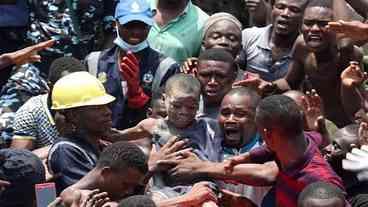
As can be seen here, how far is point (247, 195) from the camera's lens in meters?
7.71

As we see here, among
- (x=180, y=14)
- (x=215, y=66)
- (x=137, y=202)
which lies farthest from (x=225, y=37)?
(x=137, y=202)

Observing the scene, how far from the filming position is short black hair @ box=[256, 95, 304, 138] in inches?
284

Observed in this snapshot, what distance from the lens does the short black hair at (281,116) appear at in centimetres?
722

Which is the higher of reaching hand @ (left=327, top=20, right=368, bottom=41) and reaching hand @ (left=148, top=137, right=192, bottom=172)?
reaching hand @ (left=327, top=20, right=368, bottom=41)

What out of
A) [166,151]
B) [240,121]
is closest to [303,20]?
[240,121]

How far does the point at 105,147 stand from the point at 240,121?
0.99 metres

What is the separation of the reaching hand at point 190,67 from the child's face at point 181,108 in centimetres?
76

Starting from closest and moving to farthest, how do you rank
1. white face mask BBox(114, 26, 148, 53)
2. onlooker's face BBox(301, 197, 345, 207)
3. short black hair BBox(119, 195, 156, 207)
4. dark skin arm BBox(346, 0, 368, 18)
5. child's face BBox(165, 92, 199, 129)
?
1. short black hair BBox(119, 195, 156, 207)
2. onlooker's face BBox(301, 197, 345, 207)
3. child's face BBox(165, 92, 199, 129)
4. white face mask BBox(114, 26, 148, 53)
5. dark skin arm BBox(346, 0, 368, 18)

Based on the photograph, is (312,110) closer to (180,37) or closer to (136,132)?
(136,132)

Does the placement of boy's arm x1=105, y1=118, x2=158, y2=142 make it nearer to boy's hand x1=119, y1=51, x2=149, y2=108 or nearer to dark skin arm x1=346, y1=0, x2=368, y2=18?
boy's hand x1=119, y1=51, x2=149, y2=108

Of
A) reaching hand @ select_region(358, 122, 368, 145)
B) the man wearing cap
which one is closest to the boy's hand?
the man wearing cap

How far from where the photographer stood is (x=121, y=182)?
691 centimetres

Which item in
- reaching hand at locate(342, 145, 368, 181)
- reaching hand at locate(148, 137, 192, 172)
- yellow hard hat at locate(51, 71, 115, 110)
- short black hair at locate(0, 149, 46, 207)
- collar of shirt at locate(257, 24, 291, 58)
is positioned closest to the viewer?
short black hair at locate(0, 149, 46, 207)

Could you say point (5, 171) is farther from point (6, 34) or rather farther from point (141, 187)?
point (6, 34)
